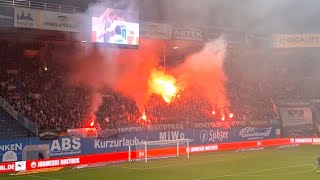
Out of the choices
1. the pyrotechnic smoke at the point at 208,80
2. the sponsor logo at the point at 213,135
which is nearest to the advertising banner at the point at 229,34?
the pyrotechnic smoke at the point at 208,80

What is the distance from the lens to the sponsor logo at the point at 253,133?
35.8m

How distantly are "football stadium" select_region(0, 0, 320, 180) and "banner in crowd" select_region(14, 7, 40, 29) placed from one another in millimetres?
54

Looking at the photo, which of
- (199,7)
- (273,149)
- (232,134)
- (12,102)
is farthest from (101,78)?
(199,7)

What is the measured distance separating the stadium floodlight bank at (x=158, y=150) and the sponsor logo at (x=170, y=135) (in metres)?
0.46

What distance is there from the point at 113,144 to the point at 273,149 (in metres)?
13.2

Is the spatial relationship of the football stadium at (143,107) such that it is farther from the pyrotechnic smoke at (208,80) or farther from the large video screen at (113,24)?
the large video screen at (113,24)

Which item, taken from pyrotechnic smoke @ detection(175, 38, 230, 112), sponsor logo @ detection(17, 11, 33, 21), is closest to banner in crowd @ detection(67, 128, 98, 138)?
sponsor logo @ detection(17, 11, 33, 21)

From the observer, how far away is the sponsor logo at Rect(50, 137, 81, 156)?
86.0 ft

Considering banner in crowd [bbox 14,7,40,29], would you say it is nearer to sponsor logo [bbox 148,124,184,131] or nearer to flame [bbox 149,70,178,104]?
sponsor logo [bbox 148,124,184,131]

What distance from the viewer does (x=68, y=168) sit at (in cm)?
2561

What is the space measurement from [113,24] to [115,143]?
18771 millimetres

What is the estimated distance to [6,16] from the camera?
26047 millimetres

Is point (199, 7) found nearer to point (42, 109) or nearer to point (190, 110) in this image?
point (42, 109)

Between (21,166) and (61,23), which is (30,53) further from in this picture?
(21,166)
